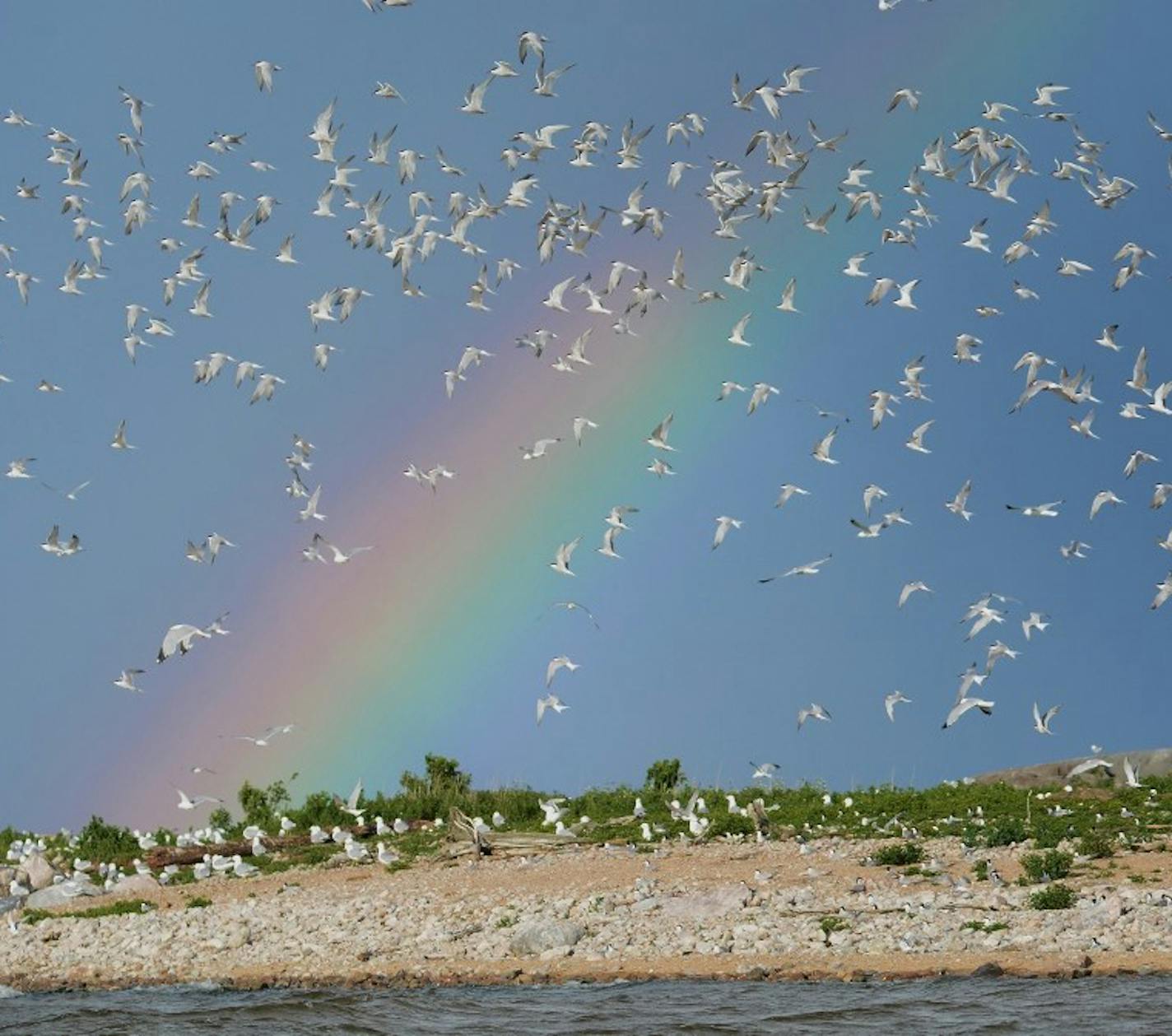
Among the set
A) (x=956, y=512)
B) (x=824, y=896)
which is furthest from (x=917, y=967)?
(x=956, y=512)

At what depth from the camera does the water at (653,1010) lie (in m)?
18.5

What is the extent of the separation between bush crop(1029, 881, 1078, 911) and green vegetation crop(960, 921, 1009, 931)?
862 millimetres

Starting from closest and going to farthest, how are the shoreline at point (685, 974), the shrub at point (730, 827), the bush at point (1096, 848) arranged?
the shoreline at point (685, 974)
the bush at point (1096, 848)
the shrub at point (730, 827)

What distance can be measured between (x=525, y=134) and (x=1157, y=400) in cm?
1346

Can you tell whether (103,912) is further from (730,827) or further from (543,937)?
(730,827)

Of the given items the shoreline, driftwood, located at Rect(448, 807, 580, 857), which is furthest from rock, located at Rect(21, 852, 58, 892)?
the shoreline

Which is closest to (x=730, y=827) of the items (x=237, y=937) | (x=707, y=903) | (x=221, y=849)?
(x=707, y=903)

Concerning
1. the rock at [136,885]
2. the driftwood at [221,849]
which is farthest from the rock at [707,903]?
the rock at [136,885]

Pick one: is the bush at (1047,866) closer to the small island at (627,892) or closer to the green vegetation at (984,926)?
the small island at (627,892)

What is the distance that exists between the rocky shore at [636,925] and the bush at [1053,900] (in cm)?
14

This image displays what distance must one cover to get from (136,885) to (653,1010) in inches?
546

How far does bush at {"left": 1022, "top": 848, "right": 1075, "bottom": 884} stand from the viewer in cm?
2398

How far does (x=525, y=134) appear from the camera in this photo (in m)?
34.3

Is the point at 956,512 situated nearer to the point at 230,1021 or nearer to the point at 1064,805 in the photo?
the point at 1064,805
